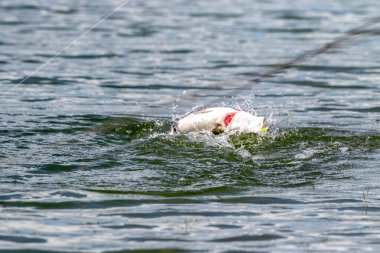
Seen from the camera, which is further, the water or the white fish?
the white fish

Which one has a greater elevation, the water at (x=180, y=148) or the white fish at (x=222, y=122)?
the white fish at (x=222, y=122)

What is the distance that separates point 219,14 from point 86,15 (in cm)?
274

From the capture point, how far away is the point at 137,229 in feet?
23.2

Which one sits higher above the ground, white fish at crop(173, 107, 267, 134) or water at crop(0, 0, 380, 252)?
white fish at crop(173, 107, 267, 134)

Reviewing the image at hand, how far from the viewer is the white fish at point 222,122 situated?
917 centimetres

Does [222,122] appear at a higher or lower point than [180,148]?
higher

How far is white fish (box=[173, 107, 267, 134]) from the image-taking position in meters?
9.17

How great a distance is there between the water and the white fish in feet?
0.29

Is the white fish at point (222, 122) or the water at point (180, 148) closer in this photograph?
the water at point (180, 148)

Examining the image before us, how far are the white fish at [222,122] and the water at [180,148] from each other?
0.09 meters

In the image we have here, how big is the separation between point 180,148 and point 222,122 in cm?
45

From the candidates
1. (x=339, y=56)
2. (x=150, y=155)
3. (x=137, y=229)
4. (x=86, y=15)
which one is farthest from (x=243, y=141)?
(x=86, y=15)

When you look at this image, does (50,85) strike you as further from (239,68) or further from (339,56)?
(339,56)

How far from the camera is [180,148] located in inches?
366
